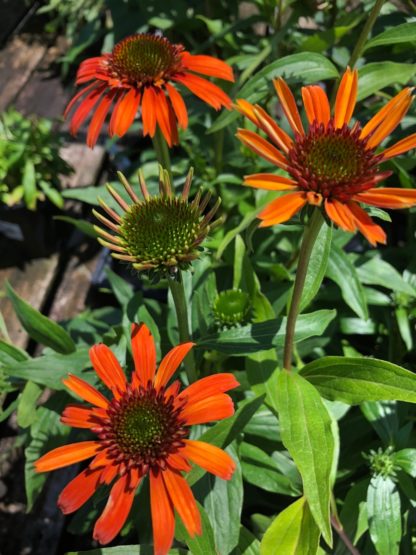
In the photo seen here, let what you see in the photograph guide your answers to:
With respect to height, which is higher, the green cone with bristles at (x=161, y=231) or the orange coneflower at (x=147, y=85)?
the orange coneflower at (x=147, y=85)

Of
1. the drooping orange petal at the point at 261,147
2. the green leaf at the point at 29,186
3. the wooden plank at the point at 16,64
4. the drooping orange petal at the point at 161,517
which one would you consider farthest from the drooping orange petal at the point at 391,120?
the wooden plank at the point at 16,64

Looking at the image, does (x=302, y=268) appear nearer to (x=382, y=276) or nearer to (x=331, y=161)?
(x=331, y=161)

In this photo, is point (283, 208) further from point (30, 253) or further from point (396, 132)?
point (30, 253)

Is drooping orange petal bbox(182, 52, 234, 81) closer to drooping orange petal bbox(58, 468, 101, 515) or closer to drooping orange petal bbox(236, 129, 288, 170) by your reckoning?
drooping orange petal bbox(236, 129, 288, 170)

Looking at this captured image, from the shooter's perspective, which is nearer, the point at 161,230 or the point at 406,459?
the point at 161,230

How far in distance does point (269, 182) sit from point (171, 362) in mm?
246

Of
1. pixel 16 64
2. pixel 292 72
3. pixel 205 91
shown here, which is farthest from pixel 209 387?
pixel 16 64

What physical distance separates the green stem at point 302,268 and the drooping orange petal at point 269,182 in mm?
38

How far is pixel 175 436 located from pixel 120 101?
1.58ft

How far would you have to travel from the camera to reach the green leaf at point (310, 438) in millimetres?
627

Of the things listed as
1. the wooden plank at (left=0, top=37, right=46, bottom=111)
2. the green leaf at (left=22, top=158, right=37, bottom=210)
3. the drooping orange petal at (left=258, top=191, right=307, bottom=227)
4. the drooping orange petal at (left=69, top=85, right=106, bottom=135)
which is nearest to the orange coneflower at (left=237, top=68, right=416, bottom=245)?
the drooping orange petal at (left=258, top=191, right=307, bottom=227)

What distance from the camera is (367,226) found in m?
0.52

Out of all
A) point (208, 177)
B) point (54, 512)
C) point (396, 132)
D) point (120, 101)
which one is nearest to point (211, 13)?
point (208, 177)

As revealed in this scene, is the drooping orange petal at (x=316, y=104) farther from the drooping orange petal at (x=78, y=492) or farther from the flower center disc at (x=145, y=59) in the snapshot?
the drooping orange petal at (x=78, y=492)
